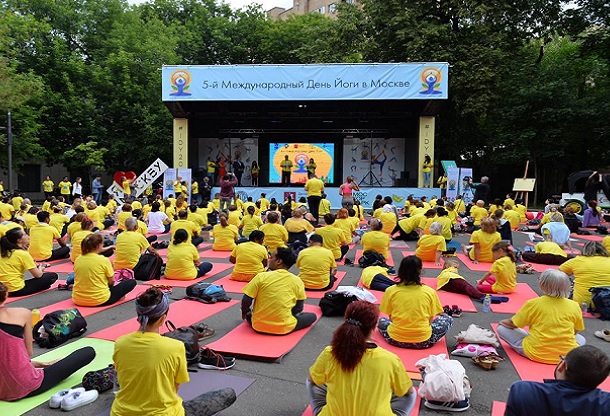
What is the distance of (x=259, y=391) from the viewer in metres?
4.04

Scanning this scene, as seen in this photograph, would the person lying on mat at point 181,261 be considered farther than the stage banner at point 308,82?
No

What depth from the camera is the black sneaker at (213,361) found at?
174 inches

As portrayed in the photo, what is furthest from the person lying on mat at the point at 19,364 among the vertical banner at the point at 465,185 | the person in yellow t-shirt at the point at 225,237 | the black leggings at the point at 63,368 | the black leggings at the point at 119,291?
the vertical banner at the point at 465,185

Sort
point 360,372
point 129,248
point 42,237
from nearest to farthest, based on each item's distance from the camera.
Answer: point 360,372
point 129,248
point 42,237

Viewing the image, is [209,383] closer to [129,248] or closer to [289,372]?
[289,372]

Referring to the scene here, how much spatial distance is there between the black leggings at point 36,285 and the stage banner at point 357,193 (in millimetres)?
13441

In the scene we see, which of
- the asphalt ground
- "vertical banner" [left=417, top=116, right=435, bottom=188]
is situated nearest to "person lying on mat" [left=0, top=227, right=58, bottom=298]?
the asphalt ground

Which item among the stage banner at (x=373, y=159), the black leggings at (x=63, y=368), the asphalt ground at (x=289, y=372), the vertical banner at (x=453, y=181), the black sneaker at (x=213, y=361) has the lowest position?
the asphalt ground at (x=289, y=372)

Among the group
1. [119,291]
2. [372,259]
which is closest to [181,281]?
[119,291]

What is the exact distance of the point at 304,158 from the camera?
76.9 ft

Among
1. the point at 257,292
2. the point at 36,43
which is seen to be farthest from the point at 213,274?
the point at 36,43

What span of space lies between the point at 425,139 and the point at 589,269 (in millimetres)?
15152

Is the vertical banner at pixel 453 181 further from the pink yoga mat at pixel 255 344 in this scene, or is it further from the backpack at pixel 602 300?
the pink yoga mat at pixel 255 344

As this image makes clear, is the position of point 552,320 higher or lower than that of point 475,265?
higher
